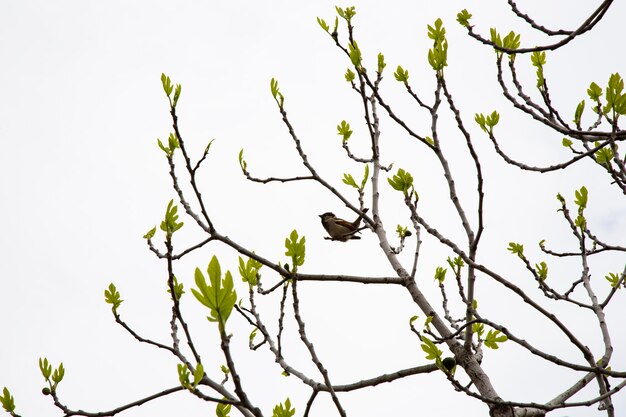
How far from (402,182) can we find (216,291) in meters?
2.81

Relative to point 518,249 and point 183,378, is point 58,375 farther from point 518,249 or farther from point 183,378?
point 518,249

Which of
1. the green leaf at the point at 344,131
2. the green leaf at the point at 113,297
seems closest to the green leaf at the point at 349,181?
the green leaf at the point at 344,131

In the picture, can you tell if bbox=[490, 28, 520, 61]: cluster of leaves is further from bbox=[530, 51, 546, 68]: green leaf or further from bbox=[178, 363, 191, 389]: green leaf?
bbox=[178, 363, 191, 389]: green leaf

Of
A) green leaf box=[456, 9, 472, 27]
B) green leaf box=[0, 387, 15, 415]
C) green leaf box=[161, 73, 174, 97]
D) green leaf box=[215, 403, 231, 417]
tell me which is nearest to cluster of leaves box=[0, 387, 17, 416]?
green leaf box=[0, 387, 15, 415]

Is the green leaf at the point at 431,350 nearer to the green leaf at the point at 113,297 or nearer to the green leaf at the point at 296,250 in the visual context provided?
the green leaf at the point at 296,250

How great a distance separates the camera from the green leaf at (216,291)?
1812 mm

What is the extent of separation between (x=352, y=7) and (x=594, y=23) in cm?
260

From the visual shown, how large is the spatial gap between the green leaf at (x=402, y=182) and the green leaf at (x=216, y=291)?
2.75 metres

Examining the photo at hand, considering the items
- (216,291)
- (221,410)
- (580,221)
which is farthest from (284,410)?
(580,221)

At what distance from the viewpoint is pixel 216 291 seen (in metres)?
1.81

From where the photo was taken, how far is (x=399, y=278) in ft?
13.5

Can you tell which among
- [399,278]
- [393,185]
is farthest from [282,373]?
[393,185]

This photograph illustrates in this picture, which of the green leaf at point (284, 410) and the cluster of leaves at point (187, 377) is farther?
the green leaf at point (284, 410)

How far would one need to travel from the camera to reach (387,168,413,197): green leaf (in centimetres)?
437
